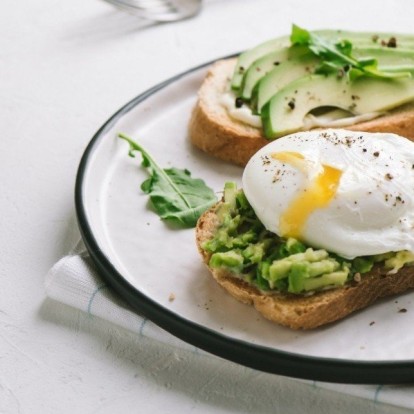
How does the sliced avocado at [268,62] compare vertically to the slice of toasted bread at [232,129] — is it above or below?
above

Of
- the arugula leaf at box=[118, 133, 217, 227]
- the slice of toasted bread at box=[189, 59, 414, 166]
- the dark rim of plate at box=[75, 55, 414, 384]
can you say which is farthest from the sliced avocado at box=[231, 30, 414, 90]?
the dark rim of plate at box=[75, 55, 414, 384]

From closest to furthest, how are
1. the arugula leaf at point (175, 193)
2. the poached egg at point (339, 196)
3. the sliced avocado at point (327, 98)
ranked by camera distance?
the poached egg at point (339, 196)
the arugula leaf at point (175, 193)
the sliced avocado at point (327, 98)

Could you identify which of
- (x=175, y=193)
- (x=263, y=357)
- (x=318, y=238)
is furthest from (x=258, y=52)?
(x=263, y=357)

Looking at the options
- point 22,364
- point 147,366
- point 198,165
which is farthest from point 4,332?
point 198,165

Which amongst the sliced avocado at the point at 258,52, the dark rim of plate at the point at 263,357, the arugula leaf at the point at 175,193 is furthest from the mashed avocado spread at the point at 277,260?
the sliced avocado at the point at 258,52

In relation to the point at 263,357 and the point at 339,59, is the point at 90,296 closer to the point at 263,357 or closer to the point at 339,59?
the point at 263,357

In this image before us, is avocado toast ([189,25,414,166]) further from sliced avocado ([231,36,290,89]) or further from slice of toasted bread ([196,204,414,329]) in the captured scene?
slice of toasted bread ([196,204,414,329])

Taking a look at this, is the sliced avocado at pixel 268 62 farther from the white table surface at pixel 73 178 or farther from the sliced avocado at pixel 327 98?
the white table surface at pixel 73 178

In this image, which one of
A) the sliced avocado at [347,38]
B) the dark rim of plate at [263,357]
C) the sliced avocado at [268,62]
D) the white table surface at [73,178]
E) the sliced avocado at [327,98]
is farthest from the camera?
the sliced avocado at [347,38]
